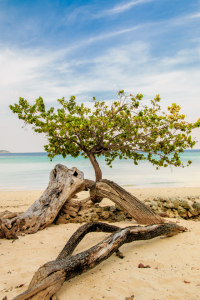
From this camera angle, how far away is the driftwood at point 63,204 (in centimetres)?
609

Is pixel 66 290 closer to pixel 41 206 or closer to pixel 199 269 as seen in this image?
pixel 199 269

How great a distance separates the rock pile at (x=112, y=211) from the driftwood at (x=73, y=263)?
226 cm

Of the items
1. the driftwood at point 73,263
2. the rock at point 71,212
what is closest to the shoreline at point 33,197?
the rock at point 71,212

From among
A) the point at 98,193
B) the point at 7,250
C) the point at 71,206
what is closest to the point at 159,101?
the point at 98,193

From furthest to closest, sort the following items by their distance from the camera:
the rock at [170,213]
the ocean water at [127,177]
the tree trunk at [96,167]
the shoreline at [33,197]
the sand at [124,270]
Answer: the ocean water at [127,177] → the shoreline at [33,197] → the tree trunk at [96,167] → the rock at [170,213] → the sand at [124,270]

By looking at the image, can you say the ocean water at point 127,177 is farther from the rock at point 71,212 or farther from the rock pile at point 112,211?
the rock at point 71,212

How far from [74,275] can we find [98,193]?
3798mm

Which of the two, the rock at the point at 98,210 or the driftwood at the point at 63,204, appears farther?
the rock at the point at 98,210

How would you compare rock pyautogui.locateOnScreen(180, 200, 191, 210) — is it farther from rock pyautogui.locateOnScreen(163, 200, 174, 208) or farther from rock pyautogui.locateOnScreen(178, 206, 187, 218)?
rock pyautogui.locateOnScreen(163, 200, 174, 208)

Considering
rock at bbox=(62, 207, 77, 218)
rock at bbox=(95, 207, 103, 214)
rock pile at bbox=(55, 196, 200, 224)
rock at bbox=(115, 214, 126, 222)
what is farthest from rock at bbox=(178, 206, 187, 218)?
rock at bbox=(62, 207, 77, 218)

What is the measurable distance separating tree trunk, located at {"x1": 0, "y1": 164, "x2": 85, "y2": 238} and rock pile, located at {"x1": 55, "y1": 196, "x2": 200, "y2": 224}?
42cm

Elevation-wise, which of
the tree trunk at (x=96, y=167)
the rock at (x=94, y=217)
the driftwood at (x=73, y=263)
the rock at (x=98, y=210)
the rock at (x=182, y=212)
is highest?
the tree trunk at (x=96, y=167)

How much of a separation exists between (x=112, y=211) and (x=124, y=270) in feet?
11.4

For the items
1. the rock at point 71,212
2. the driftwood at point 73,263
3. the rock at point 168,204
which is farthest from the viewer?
the rock at point 168,204
